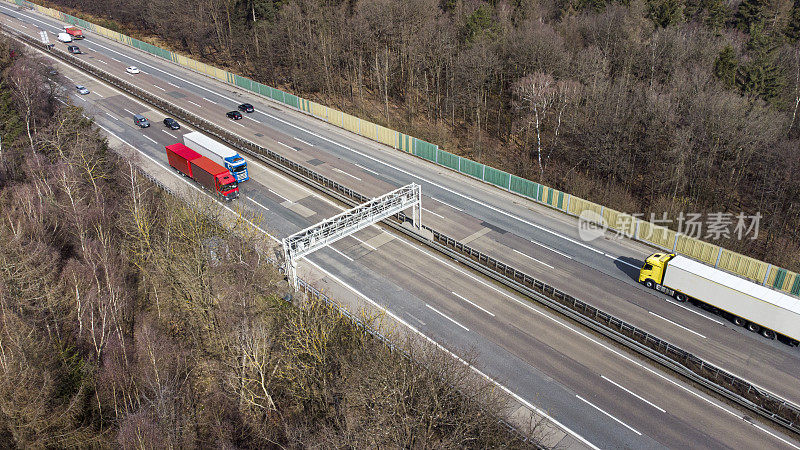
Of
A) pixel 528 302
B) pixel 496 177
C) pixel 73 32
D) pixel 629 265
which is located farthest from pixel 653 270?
pixel 73 32

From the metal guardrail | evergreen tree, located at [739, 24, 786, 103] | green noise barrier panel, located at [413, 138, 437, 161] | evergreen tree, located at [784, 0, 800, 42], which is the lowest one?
the metal guardrail

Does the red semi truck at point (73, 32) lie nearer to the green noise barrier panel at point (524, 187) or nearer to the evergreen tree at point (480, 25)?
the evergreen tree at point (480, 25)

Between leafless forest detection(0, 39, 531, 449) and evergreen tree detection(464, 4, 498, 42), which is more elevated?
evergreen tree detection(464, 4, 498, 42)

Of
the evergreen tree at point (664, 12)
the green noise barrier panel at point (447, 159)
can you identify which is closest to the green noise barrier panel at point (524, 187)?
the green noise barrier panel at point (447, 159)

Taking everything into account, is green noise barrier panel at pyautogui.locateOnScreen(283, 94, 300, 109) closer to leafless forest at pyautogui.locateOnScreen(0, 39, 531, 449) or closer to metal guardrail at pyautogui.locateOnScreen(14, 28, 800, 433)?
metal guardrail at pyautogui.locateOnScreen(14, 28, 800, 433)

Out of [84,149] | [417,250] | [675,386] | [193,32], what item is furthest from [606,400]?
[193,32]

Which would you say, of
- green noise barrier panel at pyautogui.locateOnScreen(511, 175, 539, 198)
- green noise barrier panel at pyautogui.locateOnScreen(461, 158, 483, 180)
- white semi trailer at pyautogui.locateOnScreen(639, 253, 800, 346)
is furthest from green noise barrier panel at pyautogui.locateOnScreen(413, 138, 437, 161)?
white semi trailer at pyautogui.locateOnScreen(639, 253, 800, 346)
